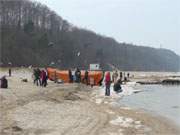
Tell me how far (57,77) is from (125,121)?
91.3 ft

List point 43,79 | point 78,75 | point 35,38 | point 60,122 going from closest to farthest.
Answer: point 60,122 < point 43,79 < point 78,75 < point 35,38

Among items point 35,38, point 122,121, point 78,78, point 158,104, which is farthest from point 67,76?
point 35,38

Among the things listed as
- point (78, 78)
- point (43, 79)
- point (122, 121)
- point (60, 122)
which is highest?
point (43, 79)

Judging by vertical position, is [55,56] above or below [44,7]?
below

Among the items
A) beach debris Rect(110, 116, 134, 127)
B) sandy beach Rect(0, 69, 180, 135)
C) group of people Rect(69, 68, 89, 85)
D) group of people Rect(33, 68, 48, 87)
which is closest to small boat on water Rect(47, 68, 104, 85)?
group of people Rect(69, 68, 89, 85)

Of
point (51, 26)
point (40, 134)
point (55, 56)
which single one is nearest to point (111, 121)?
point (40, 134)

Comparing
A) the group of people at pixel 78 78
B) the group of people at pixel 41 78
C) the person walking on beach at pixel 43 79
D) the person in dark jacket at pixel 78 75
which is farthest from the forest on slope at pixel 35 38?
the person walking on beach at pixel 43 79

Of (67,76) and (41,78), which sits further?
(67,76)

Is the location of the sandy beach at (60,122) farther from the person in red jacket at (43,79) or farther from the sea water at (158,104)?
the person in red jacket at (43,79)

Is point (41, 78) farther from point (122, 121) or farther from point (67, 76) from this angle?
point (122, 121)

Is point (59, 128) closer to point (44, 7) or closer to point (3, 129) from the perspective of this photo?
point (3, 129)

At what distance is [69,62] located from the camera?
156500 mm

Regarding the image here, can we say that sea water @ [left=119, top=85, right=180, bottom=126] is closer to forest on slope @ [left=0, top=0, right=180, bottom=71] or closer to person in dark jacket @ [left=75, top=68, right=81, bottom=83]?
person in dark jacket @ [left=75, top=68, right=81, bottom=83]

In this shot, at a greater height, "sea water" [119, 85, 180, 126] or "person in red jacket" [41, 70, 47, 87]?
"person in red jacket" [41, 70, 47, 87]
